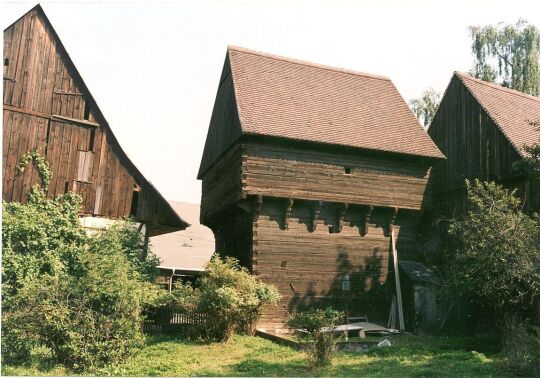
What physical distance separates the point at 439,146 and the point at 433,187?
2.16 meters

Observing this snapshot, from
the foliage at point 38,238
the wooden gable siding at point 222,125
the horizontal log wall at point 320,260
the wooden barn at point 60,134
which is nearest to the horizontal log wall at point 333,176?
→ the horizontal log wall at point 320,260

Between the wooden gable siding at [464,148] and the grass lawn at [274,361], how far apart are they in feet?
25.1

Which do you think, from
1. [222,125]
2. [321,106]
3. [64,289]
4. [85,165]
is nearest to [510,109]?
[321,106]

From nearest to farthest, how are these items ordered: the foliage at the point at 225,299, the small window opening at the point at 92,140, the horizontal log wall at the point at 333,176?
the foliage at the point at 225,299 → the small window opening at the point at 92,140 → the horizontal log wall at the point at 333,176

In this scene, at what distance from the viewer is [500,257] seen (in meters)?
15.6

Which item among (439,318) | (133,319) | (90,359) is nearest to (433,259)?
(439,318)

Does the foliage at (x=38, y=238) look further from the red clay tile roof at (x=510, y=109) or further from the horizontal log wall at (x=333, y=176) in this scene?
the red clay tile roof at (x=510, y=109)

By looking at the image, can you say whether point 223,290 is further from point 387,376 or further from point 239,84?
point 239,84

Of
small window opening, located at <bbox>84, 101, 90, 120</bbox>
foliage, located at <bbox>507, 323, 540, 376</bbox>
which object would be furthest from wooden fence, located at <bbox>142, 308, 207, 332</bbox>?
foliage, located at <bbox>507, 323, 540, 376</bbox>

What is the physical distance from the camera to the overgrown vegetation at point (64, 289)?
12555 millimetres

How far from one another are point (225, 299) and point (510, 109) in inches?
665

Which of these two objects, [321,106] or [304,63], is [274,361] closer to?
[321,106]

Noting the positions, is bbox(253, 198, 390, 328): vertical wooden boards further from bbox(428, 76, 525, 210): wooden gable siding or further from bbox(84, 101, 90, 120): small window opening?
bbox(84, 101, 90, 120): small window opening

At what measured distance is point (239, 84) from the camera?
2264 cm
